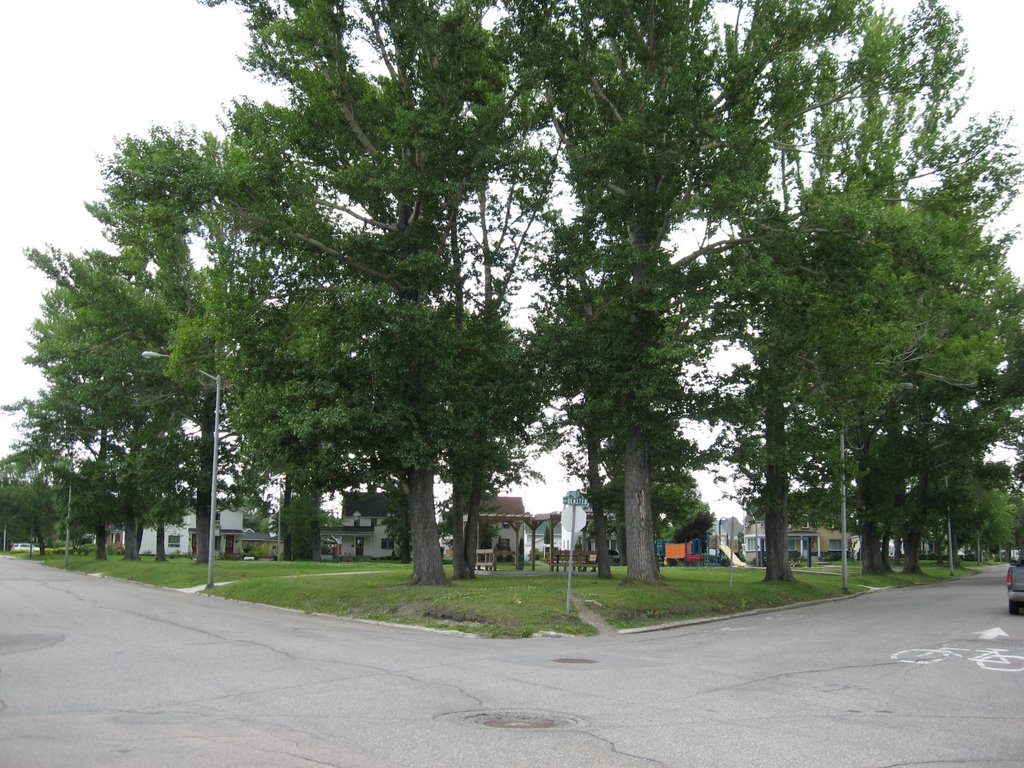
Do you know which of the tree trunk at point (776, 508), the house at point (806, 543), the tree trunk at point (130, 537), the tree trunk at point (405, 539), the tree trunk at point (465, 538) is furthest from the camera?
the house at point (806, 543)

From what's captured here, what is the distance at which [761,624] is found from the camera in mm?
20328

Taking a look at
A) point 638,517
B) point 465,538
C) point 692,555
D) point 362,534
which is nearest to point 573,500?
point 638,517

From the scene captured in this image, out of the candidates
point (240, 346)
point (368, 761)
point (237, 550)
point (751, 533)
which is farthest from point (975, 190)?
point (751, 533)

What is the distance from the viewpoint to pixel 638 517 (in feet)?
75.8

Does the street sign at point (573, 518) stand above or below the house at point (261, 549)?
above

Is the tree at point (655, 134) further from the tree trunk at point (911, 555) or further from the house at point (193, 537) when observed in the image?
the house at point (193, 537)

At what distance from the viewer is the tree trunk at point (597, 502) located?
33.5 meters

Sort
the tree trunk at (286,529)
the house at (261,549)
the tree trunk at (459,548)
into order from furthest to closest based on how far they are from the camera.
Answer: the house at (261,549), the tree trunk at (286,529), the tree trunk at (459,548)

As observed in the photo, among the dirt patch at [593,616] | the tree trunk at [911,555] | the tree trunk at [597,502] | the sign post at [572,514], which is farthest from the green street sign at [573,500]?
the tree trunk at [911,555]

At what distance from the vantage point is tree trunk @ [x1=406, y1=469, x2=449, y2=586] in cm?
2447

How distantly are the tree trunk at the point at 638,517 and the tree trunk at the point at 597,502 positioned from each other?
9.41 m

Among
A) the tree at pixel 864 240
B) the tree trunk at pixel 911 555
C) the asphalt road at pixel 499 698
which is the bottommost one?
the tree trunk at pixel 911 555

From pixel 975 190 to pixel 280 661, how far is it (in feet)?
71.2

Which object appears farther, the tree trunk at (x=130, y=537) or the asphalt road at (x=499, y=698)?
the tree trunk at (x=130, y=537)
